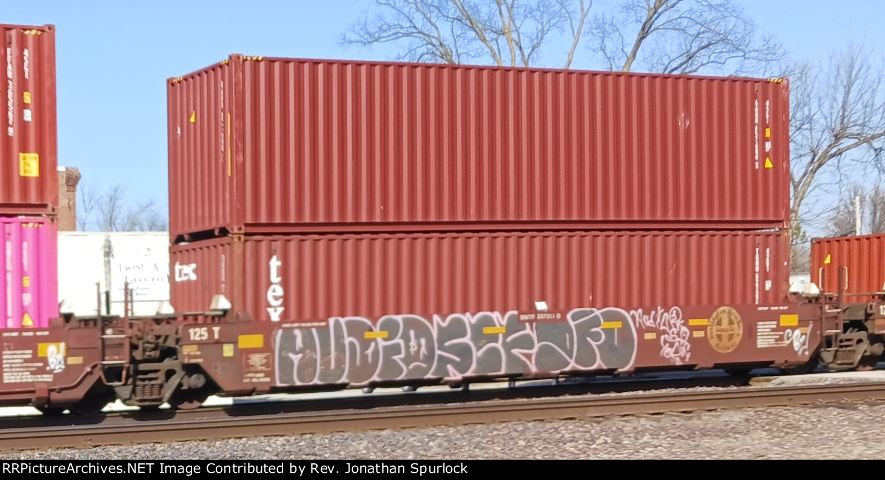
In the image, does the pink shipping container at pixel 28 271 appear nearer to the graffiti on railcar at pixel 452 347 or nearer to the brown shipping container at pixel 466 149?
the brown shipping container at pixel 466 149

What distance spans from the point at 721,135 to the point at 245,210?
7.04m

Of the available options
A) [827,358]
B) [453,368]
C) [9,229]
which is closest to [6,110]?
[9,229]

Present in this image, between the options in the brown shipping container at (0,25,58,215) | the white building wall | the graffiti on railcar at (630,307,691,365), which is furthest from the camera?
the white building wall

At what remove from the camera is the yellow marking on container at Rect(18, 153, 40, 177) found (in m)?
12.0

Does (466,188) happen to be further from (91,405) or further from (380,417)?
(91,405)

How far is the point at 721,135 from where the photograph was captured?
15.1 m

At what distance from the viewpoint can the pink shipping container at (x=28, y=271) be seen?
11906 mm

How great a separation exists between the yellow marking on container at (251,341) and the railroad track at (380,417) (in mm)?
866

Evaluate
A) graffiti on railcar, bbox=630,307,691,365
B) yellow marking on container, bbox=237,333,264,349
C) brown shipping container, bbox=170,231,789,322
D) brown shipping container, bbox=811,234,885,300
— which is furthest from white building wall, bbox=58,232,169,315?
brown shipping container, bbox=811,234,885,300

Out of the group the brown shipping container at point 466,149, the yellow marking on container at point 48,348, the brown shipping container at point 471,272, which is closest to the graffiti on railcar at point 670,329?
the brown shipping container at point 471,272

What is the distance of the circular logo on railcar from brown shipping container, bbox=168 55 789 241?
130cm

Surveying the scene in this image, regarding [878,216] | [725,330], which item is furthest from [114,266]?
[878,216]

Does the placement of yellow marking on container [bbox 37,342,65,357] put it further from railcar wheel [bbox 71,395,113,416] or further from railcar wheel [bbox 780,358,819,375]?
railcar wheel [bbox 780,358,819,375]

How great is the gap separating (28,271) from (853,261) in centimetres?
1600
